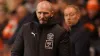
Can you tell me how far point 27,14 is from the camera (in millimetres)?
11664

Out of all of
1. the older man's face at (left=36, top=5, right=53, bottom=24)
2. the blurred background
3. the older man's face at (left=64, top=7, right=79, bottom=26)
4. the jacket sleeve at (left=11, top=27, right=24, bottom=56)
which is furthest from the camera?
the blurred background

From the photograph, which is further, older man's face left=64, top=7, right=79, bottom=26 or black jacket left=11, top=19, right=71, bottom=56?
older man's face left=64, top=7, right=79, bottom=26

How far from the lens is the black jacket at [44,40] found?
7.23 metres

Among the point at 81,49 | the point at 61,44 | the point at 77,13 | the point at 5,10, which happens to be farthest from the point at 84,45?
the point at 5,10

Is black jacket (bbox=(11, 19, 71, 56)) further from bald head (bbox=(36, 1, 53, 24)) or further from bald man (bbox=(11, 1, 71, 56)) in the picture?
bald head (bbox=(36, 1, 53, 24))

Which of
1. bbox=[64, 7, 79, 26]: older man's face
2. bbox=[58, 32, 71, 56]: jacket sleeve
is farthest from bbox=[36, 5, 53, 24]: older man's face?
bbox=[64, 7, 79, 26]: older man's face

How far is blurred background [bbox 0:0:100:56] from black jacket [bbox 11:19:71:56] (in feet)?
12.9

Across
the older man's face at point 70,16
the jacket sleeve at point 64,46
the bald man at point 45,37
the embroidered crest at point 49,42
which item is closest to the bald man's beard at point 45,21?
the bald man at point 45,37

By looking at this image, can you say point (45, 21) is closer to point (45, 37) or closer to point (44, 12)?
point (44, 12)

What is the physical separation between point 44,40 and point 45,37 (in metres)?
0.05

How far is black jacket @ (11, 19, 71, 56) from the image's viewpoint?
285 inches

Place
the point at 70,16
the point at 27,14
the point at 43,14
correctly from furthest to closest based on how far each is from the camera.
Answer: the point at 27,14 < the point at 70,16 < the point at 43,14

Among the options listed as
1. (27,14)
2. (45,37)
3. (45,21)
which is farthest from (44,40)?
(27,14)

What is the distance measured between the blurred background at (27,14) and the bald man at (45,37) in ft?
13.0
